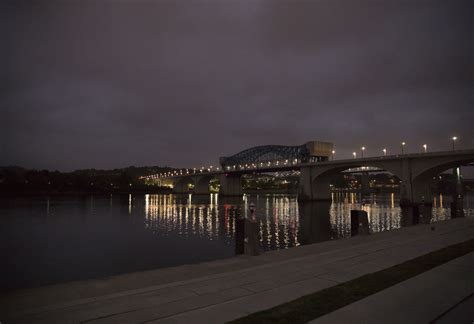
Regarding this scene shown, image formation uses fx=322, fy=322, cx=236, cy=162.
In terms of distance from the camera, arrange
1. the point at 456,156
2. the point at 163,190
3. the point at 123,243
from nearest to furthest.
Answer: the point at 123,243 < the point at 456,156 < the point at 163,190

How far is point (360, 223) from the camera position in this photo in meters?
19.0

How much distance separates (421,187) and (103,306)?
238ft

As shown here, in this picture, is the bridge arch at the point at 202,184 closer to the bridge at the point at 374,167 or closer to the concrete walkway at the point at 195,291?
the bridge at the point at 374,167

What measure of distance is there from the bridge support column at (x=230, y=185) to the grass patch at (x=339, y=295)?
12548 cm

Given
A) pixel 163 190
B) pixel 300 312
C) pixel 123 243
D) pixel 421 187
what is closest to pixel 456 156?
pixel 421 187

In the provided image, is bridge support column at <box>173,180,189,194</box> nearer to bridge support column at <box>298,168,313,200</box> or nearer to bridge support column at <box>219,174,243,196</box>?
bridge support column at <box>219,174,243,196</box>

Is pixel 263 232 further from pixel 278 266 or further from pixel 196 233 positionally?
pixel 278 266

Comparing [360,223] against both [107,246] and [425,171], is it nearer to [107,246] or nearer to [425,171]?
[107,246]

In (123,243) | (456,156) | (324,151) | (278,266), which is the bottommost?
(123,243)

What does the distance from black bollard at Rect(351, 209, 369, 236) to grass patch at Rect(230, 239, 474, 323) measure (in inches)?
325

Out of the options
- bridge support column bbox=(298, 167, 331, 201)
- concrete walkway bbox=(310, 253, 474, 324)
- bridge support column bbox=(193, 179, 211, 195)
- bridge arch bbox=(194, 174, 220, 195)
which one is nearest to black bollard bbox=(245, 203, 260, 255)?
concrete walkway bbox=(310, 253, 474, 324)

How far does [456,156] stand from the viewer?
199 feet

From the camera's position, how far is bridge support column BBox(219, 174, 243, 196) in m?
135

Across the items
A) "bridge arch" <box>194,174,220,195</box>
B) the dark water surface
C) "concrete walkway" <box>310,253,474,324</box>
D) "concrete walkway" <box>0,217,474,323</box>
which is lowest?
the dark water surface
